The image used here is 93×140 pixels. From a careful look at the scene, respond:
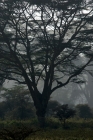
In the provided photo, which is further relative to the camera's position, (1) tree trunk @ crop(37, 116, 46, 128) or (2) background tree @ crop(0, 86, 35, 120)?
(2) background tree @ crop(0, 86, 35, 120)

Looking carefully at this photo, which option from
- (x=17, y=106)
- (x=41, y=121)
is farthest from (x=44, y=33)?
(x=17, y=106)

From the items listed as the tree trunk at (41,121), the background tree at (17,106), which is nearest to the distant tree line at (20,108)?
the background tree at (17,106)

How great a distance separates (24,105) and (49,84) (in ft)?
23.2

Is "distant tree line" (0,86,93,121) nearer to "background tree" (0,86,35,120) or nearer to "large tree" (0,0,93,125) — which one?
"background tree" (0,86,35,120)

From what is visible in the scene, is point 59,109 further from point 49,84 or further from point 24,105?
point 24,105

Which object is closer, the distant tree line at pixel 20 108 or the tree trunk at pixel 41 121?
the tree trunk at pixel 41 121

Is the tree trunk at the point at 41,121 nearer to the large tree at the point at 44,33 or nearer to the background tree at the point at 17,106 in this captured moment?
the large tree at the point at 44,33

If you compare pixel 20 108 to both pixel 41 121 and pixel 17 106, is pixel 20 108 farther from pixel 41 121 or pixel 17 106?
pixel 41 121

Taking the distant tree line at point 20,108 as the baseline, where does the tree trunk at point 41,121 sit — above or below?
below

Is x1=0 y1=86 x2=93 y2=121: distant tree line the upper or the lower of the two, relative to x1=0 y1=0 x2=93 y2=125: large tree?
lower

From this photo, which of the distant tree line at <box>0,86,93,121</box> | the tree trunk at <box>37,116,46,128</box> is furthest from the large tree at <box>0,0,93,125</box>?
the distant tree line at <box>0,86,93,121</box>

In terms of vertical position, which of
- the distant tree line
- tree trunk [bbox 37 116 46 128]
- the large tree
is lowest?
tree trunk [bbox 37 116 46 128]

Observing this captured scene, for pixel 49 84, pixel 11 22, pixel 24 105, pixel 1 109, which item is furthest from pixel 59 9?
pixel 1 109

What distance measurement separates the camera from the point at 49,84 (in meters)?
26.5
